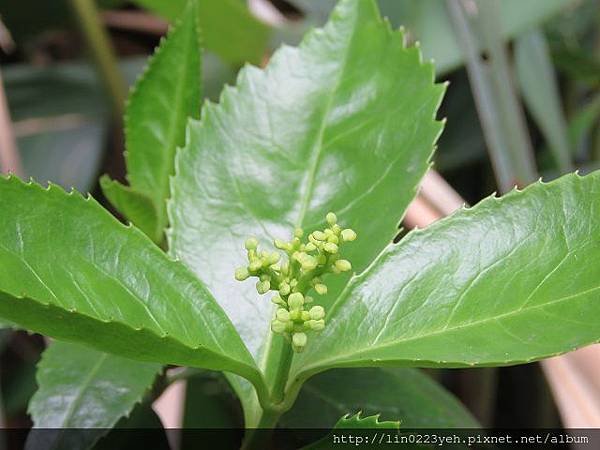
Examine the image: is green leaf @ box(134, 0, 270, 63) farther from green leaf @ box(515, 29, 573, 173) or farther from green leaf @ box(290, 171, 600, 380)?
green leaf @ box(290, 171, 600, 380)

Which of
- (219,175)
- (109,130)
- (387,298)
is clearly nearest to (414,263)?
(387,298)

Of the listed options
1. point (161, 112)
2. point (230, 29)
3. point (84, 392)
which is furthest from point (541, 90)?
point (84, 392)

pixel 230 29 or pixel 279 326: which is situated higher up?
pixel 230 29

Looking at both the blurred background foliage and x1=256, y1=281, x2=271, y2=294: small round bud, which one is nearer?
x1=256, y1=281, x2=271, y2=294: small round bud

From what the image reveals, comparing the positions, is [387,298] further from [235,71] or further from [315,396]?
[235,71]

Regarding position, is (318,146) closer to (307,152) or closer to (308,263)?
(307,152)

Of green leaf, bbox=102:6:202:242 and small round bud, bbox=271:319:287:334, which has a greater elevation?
green leaf, bbox=102:6:202:242

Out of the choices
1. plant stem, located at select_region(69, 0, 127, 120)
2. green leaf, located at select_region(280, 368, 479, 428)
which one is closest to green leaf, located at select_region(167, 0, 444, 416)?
green leaf, located at select_region(280, 368, 479, 428)
